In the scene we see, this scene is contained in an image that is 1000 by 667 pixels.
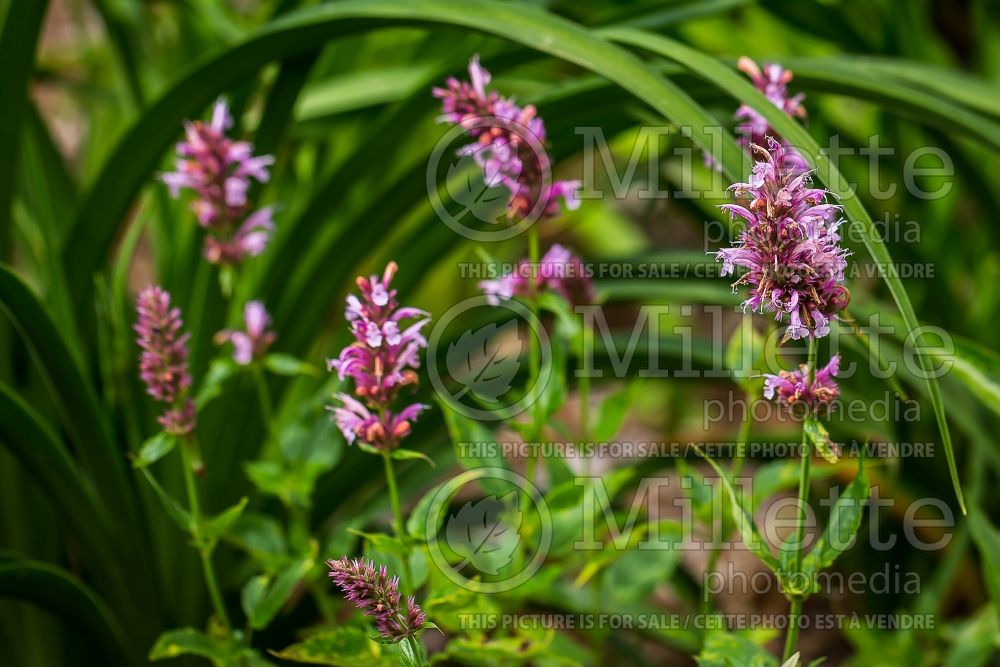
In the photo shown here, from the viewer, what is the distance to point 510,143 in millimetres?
1120

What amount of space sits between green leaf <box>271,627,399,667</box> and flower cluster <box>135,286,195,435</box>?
10.3 inches

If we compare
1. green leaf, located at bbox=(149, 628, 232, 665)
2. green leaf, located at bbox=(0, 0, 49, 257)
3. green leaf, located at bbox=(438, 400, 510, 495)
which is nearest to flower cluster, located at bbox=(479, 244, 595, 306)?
green leaf, located at bbox=(438, 400, 510, 495)

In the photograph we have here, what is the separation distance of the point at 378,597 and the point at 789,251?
434 mm

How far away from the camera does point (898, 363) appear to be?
4.60 feet

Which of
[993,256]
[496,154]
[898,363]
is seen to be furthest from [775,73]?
[993,256]

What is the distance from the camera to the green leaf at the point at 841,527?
936mm

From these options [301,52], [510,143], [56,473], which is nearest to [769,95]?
[510,143]

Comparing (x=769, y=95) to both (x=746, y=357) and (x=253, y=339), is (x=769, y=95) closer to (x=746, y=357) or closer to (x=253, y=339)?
(x=746, y=357)

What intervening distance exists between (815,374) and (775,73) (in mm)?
376

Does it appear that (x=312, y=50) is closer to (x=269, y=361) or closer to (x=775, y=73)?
(x=269, y=361)

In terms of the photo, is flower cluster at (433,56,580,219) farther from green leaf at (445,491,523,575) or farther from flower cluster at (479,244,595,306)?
green leaf at (445,491,523,575)

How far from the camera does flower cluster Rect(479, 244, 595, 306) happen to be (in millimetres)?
1143

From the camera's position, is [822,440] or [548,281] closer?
[822,440]

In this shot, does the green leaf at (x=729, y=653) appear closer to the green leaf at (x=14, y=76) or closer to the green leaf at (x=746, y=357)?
the green leaf at (x=746, y=357)
